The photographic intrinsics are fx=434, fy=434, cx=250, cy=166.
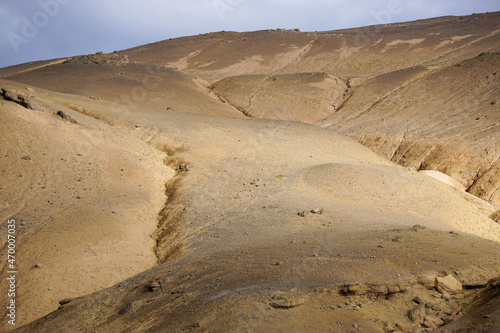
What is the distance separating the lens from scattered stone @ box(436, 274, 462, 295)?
546cm

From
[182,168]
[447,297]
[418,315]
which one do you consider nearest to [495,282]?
[447,297]

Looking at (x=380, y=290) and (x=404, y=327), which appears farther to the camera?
(x=380, y=290)

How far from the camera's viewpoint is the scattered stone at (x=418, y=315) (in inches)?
194

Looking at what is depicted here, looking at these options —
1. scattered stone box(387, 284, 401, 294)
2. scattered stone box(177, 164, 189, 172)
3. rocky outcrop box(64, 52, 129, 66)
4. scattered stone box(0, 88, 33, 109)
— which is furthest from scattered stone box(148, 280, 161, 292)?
rocky outcrop box(64, 52, 129, 66)

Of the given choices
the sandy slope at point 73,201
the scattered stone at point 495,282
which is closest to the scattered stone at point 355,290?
the scattered stone at point 495,282

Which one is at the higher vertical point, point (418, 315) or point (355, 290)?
point (355, 290)

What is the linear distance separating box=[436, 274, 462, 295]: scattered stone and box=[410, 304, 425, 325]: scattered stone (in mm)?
513

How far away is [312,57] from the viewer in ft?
147

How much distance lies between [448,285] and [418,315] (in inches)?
31.2

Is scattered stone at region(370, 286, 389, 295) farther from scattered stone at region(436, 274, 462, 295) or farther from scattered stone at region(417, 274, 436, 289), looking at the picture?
scattered stone at region(436, 274, 462, 295)

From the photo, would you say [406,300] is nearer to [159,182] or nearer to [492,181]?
[159,182]

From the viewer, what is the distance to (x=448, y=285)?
217 inches

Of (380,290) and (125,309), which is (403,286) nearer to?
(380,290)

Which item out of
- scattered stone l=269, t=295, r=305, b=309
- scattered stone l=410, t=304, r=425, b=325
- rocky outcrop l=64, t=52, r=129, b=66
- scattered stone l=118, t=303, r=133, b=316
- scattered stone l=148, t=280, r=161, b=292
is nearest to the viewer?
scattered stone l=410, t=304, r=425, b=325
